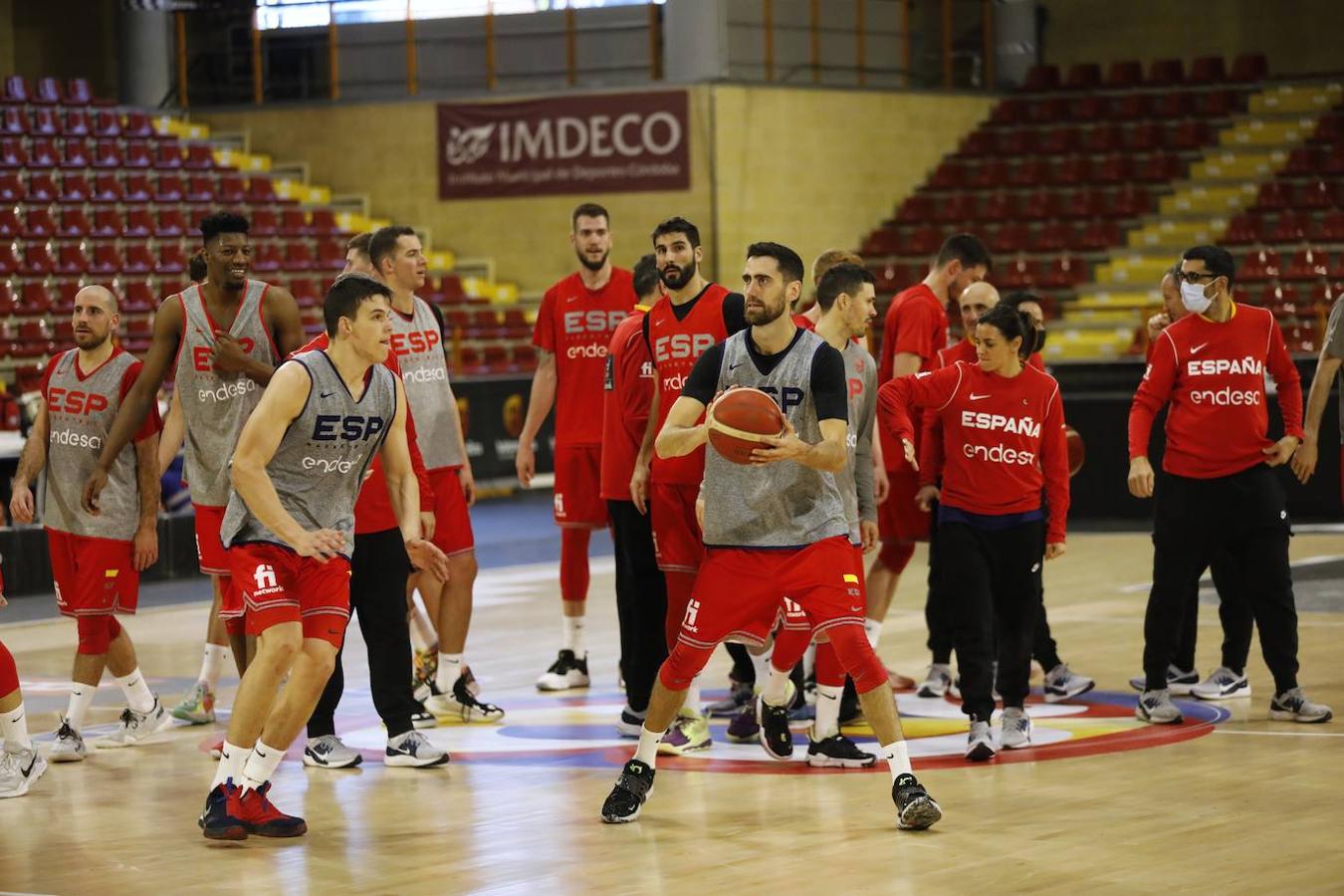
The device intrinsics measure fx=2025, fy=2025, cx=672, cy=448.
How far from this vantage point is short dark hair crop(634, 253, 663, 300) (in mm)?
8938

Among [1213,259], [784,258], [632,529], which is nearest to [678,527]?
[632,529]

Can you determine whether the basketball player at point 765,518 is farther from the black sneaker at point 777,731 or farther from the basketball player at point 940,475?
the basketball player at point 940,475

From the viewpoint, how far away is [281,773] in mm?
7672

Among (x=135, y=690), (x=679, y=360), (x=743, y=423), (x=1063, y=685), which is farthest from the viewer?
(x=1063, y=685)

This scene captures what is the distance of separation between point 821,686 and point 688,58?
1657 cm

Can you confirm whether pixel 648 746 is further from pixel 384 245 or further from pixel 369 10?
pixel 369 10

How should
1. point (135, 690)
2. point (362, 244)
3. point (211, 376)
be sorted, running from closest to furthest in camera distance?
point (211, 376) < point (135, 690) < point (362, 244)

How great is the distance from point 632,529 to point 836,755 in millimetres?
1300

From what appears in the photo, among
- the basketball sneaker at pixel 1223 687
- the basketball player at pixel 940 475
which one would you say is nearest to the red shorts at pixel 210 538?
the basketball player at pixel 940 475

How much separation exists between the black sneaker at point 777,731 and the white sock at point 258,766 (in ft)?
6.37

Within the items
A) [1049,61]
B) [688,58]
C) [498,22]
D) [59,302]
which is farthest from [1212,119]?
[59,302]

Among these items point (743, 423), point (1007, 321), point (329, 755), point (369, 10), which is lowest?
point (329, 755)

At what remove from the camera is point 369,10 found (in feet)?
84.5

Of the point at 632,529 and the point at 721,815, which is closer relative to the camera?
the point at 721,815
